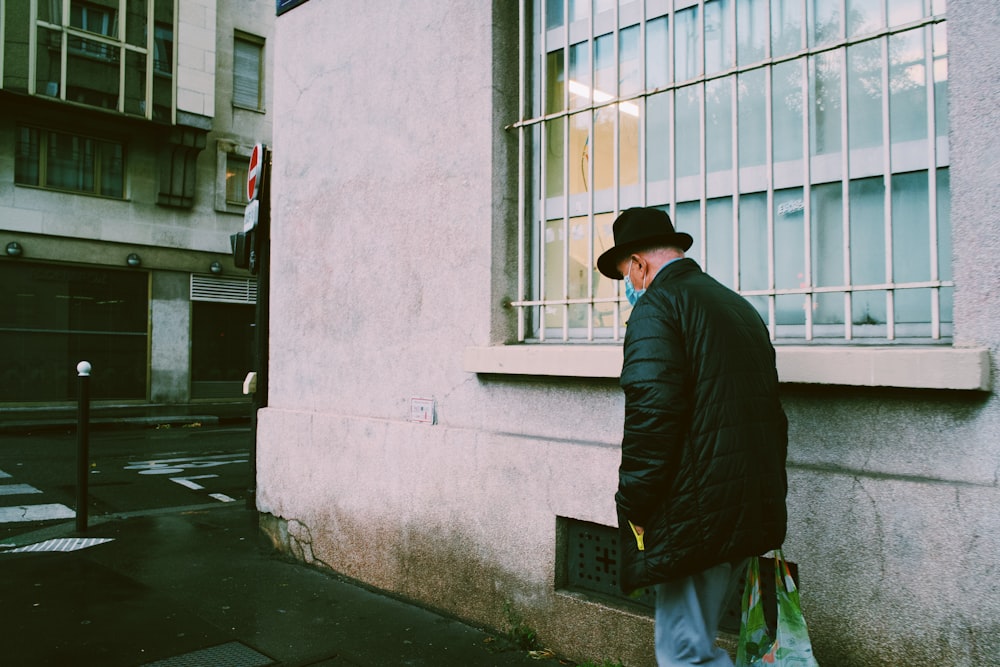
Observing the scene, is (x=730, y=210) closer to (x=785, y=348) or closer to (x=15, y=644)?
(x=785, y=348)

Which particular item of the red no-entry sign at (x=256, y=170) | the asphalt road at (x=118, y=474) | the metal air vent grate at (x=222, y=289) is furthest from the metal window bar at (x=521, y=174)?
the metal air vent grate at (x=222, y=289)

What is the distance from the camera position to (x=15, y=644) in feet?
12.2

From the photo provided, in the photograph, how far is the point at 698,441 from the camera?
2.32 metres

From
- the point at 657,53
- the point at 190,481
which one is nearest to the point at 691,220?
the point at 657,53

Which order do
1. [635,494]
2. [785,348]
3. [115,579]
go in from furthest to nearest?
[115,579] → [785,348] → [635,494]

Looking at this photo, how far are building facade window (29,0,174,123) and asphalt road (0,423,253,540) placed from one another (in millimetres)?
8021

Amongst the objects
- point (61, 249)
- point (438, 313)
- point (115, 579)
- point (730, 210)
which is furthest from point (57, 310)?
point (730, 210)

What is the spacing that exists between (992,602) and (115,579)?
186 inches

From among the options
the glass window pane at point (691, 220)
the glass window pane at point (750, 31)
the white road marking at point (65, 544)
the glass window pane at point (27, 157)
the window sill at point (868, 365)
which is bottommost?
the white road marking at point (65, 544)

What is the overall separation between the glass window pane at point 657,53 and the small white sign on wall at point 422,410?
2115mm

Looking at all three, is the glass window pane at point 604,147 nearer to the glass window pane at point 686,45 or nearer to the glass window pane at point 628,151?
the glass window pane at point 628,151

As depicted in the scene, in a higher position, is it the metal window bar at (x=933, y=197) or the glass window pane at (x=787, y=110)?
the glass window pane at (x=787, y=110)

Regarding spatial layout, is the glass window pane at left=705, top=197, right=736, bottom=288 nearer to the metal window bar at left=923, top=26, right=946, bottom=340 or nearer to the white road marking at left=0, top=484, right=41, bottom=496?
the metal window bar at left=923, top=26, right=946, bottom=340

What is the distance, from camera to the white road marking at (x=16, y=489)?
7.71m
